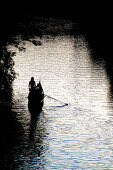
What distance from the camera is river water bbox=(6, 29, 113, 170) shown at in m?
27.1

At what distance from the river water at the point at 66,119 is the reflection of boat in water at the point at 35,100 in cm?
48

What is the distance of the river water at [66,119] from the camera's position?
27109mm

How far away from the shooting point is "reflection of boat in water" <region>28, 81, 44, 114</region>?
36.8 meters

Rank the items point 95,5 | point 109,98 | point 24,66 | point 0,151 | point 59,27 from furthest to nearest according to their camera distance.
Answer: point 95,5
point 59,27
point 24,66
point 109,98
point 0,151

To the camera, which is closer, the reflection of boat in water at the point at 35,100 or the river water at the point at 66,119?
the river water at the point at 66,119

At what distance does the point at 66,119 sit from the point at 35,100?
3.32m

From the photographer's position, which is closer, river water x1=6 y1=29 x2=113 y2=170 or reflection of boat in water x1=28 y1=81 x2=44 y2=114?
river water x1=6 y1=29 x2=113 y2=170

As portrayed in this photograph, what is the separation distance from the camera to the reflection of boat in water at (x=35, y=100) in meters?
36.8

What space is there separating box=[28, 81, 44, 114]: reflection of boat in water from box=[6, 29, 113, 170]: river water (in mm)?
478

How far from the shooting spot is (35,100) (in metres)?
37.2

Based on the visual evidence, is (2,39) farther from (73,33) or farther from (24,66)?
(73,33)

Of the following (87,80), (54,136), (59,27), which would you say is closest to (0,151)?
(54,136)

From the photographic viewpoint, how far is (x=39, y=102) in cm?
3728

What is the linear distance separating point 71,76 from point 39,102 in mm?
14883
